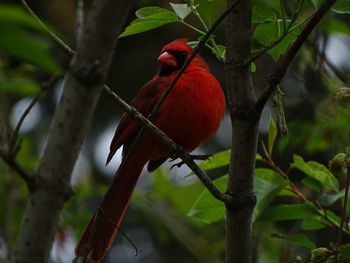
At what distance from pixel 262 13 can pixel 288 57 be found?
0.94ft

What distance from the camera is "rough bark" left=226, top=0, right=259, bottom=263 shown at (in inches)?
71.1

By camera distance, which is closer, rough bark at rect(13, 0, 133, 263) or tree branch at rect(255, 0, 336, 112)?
rough bark at rect(13, 0, 133, 263)

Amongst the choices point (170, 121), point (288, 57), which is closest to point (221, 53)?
point (288, 57)

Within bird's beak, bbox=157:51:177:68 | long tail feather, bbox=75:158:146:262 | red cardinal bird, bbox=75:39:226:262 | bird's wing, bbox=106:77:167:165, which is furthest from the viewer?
bird's beak, bbox=157:51:177:68

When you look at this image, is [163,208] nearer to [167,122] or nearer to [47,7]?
[167,122]

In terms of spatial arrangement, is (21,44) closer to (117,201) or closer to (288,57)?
(288,57)

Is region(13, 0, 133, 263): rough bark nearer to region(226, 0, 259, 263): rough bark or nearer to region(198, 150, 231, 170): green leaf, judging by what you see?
region(226, 0, 259, 263): rough bark

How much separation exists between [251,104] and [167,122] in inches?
52.2

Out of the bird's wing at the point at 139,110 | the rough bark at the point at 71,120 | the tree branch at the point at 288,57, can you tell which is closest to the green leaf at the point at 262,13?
the tree branch at the point at 288,57

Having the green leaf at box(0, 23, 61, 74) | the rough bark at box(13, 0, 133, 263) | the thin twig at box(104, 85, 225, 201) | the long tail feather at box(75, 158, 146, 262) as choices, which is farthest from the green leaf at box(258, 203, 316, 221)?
the green leaf at box(0, 23, 61, 74)

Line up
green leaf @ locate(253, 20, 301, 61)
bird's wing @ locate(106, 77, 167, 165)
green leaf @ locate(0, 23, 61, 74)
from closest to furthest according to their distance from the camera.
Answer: green leaf @ locate(0, 23, 61, 74) < green leaf @ locate(253, 20, 301, 61) < bird's wing @ locate(106, 77, 167, 165)

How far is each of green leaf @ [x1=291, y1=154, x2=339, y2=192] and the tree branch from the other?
0.41 m

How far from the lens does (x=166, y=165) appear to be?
4598mm

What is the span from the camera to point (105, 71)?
1.19 m
